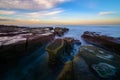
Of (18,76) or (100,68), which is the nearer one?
(100,68)

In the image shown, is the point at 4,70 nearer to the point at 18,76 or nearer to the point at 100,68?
the point at 18,76

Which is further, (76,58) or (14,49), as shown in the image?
(14,49)

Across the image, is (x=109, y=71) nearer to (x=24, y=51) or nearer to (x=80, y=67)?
(x=80, y=67)

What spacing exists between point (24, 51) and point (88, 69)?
8.30 meters

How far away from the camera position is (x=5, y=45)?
34.8 ft

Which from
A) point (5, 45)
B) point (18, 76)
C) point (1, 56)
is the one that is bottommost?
point (18, 76)

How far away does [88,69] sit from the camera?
6.86 m

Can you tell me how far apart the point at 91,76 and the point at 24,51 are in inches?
351

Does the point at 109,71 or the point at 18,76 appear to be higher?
the point at 109,71

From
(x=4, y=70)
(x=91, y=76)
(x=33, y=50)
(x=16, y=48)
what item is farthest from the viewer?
(x=33, y=50)

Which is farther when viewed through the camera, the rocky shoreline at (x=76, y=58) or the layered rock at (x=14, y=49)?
the layered rock at (x=14, y=49)

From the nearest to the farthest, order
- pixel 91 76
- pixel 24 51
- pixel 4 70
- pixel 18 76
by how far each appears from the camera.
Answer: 1. pixel 91 76
2. pixel 18 76
3. pixel 4 70
4. pixel 24 51

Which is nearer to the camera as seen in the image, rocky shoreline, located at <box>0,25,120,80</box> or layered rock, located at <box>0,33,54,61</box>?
rocky shoreline, located at <box>0,25,120,80</box>

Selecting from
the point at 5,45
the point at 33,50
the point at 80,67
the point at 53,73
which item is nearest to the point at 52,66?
the point at 53,73
